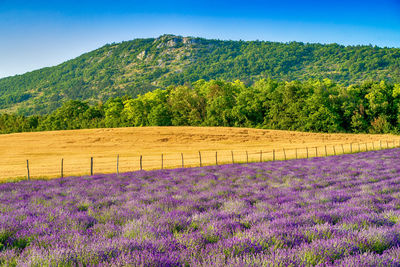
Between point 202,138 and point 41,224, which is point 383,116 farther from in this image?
point 41,224

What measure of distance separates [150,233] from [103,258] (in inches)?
54.8

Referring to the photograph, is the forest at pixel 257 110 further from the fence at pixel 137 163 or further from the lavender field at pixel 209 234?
the lavender field at pixel 209 234

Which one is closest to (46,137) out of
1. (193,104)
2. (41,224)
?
(193,104)

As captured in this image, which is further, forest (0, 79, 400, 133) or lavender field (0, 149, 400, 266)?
forest (0, 79, 400, 133)

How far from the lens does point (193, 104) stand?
94.8m

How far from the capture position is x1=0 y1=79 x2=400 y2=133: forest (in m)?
77.6

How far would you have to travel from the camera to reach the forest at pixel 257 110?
77.6 metres

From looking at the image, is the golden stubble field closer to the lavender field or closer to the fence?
the fence

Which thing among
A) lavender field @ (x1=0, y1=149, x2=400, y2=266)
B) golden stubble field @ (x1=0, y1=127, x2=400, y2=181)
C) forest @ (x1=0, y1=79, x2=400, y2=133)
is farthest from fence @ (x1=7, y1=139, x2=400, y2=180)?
forest @ (x1=0, y1=79, x2=400, y2=133)

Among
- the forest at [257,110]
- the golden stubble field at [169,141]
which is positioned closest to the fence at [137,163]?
the golden stubble field at [169,141]

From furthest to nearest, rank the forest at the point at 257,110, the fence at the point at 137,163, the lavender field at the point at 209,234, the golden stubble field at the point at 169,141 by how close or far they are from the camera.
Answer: the forest at the point at 257,110 < the golden stubble field at the point at 169,141 < the fence at the point at 137,163 < the lavender field at the point at 209,234

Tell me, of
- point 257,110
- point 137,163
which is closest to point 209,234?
point 137,163

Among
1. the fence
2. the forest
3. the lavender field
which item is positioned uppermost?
the forest

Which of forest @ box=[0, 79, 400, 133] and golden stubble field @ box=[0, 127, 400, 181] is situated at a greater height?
forest @ box=[0, 79, 400, 133]
